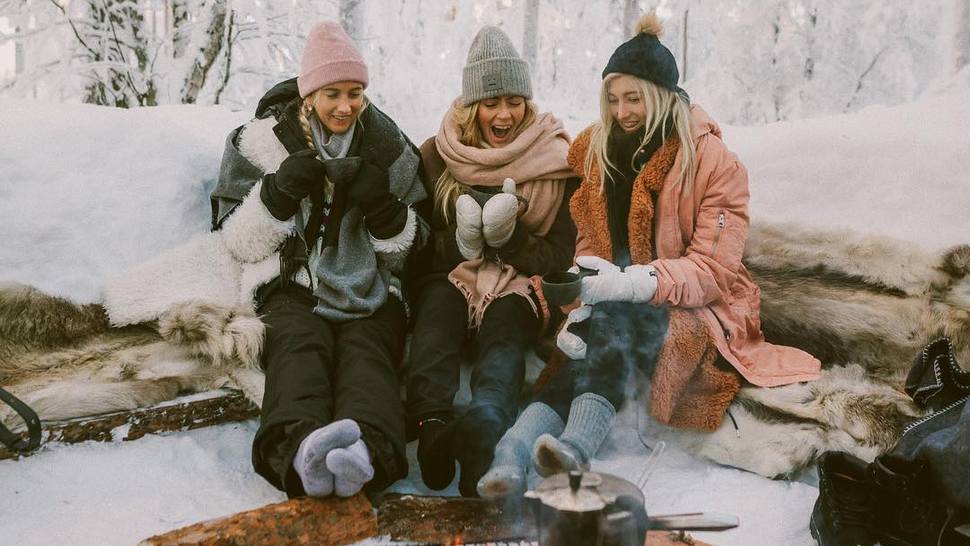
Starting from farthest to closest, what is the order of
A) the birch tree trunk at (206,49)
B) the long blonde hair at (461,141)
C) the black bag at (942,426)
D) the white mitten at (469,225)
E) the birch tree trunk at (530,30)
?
the birch tree trunk at (530,30), the birch tree trunk at (206,49), the long blonde hair at (461,141), the white mitten at (469,225), the black bag at (942,426)

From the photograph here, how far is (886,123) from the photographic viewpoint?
123 inches

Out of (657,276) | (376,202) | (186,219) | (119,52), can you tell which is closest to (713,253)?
(657,276)

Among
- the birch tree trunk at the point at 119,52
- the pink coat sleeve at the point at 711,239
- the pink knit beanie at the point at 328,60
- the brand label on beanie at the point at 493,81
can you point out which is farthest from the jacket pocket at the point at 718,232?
the birch tree trunk at the point at 119,52

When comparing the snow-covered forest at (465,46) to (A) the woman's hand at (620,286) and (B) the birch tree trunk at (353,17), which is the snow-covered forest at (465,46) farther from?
(A) the woman's hand at (620,286)

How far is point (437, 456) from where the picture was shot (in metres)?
2.09

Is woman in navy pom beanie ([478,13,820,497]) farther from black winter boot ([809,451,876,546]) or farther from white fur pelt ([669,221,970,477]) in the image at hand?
black winter boot ([809,451,876,546])

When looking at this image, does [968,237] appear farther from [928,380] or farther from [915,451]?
[915,451]

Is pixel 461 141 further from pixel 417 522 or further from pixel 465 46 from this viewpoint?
pixel 465 46

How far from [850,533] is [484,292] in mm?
1358

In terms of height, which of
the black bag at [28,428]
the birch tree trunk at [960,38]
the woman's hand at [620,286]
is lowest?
the black bag at [28,428]

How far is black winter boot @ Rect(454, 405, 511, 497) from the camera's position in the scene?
2.00 meters

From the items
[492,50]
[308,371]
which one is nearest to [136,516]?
[308,371]

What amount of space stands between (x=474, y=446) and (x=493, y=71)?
1441 mm

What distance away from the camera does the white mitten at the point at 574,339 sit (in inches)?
93.1
